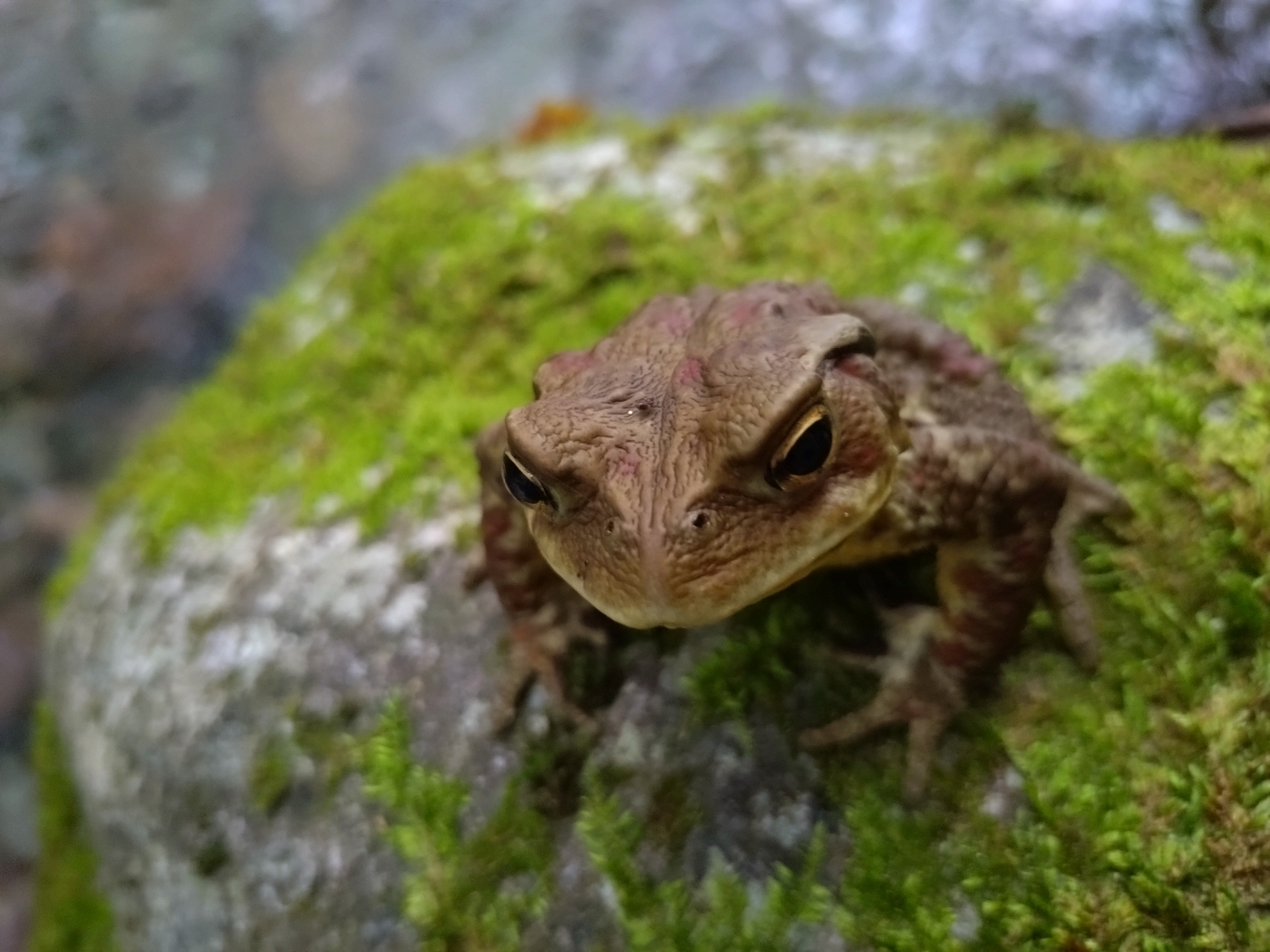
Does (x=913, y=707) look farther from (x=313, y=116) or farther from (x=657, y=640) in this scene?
(x=313, y=116)

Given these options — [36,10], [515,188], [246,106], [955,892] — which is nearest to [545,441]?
[955,892]

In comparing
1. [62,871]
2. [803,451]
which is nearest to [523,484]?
[803,451]

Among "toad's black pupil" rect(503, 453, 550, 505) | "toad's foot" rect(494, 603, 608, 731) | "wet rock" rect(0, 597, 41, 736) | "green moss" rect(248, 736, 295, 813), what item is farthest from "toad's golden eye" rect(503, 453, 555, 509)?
"wet rock" rect(0, 597, 41, 736)

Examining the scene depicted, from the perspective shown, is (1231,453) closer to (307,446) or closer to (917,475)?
(917,475)

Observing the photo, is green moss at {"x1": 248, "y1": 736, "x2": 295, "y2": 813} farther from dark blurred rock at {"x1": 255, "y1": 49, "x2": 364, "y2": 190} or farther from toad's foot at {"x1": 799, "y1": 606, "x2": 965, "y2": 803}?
dark blurred rock at {"x1": 255, "y1": 49, "x2": 364, "y2": 190}

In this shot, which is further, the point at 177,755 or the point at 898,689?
the point at 177,755

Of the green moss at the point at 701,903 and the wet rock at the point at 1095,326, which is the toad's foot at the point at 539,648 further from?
the wet rock at the point at 1095,326

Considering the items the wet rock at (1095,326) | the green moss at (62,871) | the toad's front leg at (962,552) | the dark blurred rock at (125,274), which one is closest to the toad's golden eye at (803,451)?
the toad's front leg at (962,552)
